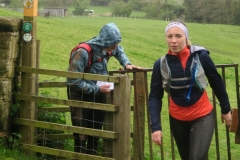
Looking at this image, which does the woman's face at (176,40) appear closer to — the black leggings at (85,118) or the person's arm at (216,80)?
the person's arm at (216,80)

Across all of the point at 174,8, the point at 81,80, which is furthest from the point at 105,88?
the point at 174,8

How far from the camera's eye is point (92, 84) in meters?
6.41

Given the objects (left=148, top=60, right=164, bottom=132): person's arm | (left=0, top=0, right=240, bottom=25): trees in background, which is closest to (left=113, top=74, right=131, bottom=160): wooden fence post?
(left=148, top=60, right=164, bottom=132): person's arm

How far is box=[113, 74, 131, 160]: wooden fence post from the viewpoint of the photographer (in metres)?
6.15

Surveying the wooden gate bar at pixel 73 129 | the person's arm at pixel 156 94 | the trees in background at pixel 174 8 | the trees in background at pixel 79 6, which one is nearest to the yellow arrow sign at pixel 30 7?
the wooden gate bar at pixel 73 129

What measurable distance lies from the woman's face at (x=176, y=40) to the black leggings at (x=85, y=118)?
1.62 meters

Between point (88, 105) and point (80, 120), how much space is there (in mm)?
371

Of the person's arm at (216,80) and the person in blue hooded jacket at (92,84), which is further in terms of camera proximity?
the person in blue hooded jacket at (92,84)

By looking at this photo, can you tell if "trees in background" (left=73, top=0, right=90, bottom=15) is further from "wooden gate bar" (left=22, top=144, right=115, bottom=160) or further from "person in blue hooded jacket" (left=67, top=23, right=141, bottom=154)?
"person in blue hooded jacket" (left=67, top=23, right=141, bottom=154)

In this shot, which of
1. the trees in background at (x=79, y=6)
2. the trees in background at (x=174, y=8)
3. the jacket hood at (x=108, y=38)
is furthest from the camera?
the trees in background at (x=79, y=6)

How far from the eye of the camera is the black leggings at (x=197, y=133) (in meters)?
5.06

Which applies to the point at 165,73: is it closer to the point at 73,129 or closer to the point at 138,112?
the point at 138,112

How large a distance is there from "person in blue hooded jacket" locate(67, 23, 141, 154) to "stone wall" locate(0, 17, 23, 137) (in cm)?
88

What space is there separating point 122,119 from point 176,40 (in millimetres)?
1544
